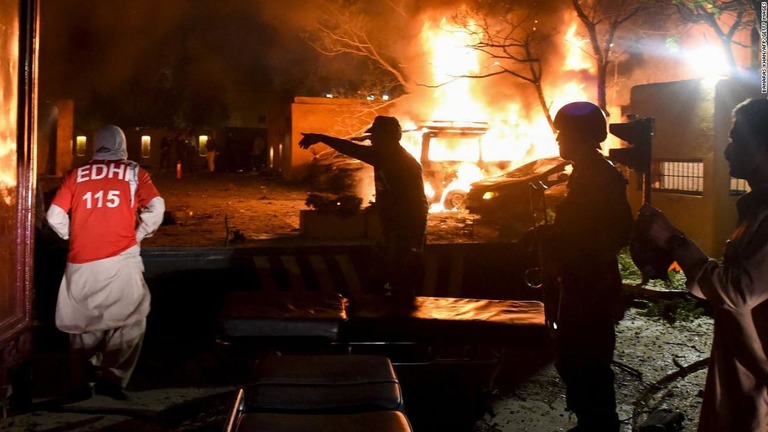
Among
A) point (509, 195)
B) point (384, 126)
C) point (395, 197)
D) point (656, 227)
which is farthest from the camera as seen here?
point (509, 195)

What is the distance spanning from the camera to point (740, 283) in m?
2.28

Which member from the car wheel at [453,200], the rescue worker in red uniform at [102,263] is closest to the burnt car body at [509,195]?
the car wheel at [453,200]

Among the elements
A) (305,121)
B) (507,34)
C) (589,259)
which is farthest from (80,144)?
(589,259)

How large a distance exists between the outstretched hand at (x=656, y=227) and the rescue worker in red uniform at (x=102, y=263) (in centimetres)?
355

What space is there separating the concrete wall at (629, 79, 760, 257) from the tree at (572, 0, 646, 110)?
129 inches

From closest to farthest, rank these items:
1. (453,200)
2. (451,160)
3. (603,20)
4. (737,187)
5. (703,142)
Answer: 1. (703,142)
2. (737,187)
3. (603,20)
4. (453,200)
5. (451,160)

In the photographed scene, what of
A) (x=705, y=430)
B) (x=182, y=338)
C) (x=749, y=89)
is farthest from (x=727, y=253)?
(x=749, y=89)

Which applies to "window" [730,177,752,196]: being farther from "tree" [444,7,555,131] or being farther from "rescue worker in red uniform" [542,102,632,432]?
"rescue worker in red uniform" [542,102,632,432]

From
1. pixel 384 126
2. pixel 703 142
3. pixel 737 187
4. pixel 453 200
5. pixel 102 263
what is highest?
pixel 703 142

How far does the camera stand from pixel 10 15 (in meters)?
4.09

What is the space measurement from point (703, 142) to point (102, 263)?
10414 millimetres

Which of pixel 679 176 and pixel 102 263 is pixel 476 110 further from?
pixel 102 263

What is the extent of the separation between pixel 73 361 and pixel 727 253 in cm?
425

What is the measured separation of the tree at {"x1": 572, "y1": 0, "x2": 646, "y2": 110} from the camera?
15.9 meters
